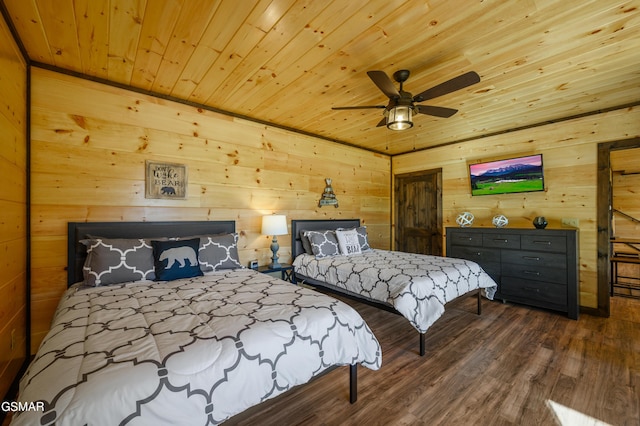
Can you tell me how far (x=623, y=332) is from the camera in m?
2.83

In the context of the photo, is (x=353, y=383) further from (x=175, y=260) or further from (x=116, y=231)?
(x=116, y=231)

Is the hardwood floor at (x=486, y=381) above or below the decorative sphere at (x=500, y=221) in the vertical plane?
below

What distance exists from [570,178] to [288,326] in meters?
4.16

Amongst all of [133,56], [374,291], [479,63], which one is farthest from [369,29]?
[374,291]

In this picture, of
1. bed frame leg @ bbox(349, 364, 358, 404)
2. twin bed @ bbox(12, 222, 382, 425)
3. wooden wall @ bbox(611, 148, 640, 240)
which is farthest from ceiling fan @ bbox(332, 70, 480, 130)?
wooden wall @ bbox(611, 148, 640, 240)

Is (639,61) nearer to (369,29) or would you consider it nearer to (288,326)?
(369,29)

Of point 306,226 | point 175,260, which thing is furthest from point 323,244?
point 175,260

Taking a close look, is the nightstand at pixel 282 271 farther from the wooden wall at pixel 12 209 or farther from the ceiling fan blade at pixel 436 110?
the ceiling fan blade at pixel 436 110

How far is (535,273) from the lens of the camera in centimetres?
345

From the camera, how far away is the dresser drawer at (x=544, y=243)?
10.7ft

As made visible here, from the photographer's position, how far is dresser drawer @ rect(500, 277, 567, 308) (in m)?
3.28

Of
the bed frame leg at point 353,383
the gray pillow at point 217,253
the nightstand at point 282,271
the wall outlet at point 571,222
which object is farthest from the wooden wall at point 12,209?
the wall outlet at point 571,222

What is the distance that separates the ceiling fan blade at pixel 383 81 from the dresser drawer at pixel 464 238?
8.61 ft

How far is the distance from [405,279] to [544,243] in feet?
7.13
